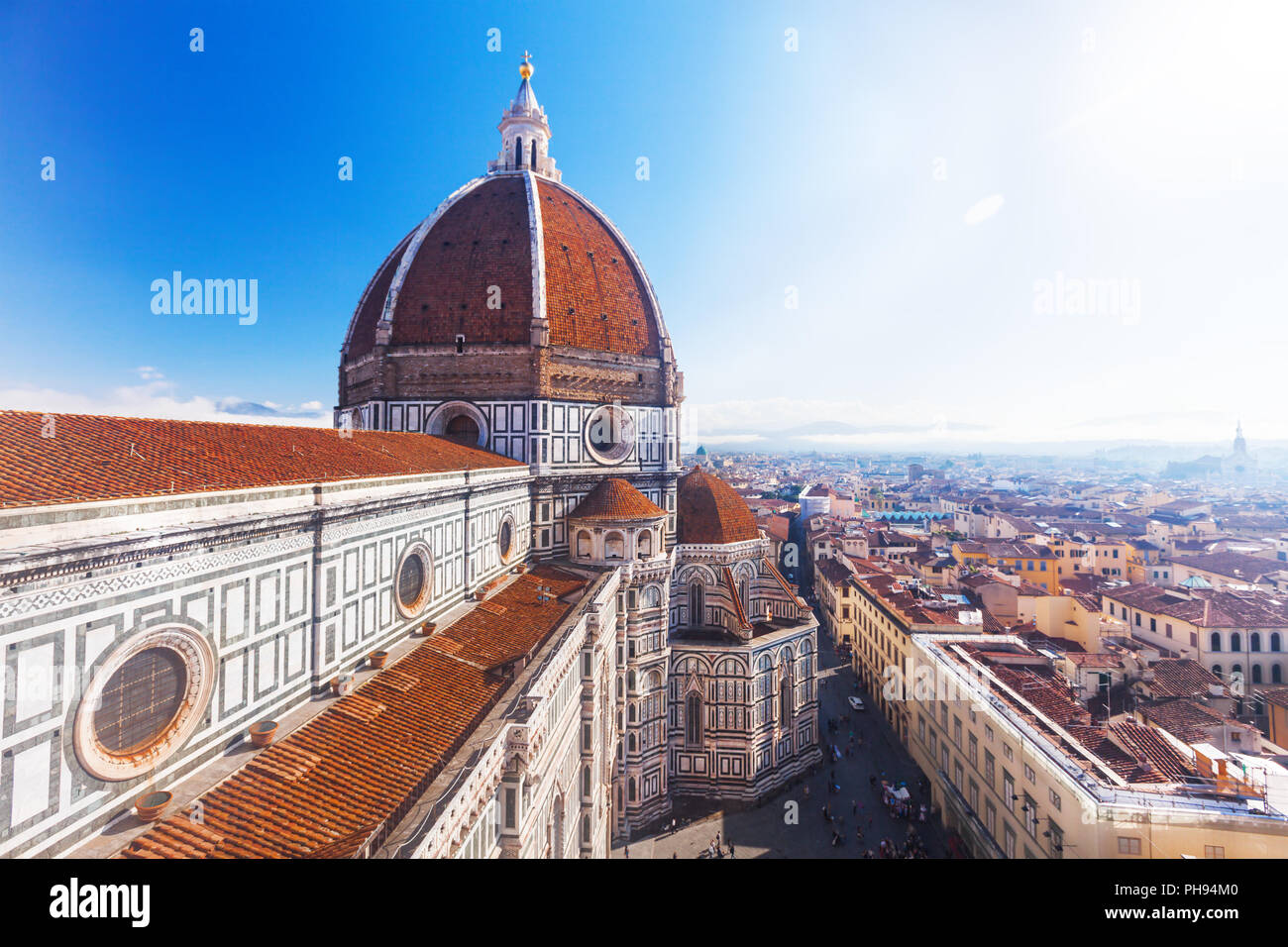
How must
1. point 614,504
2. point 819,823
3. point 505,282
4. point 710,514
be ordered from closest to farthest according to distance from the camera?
point 819,823
point 614,504
point 505,282
point 710,514

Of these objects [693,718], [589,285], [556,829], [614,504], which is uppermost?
[589,285]

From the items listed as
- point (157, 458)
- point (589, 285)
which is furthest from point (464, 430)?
point (157, 458)

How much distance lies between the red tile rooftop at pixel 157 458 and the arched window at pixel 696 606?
13693mm

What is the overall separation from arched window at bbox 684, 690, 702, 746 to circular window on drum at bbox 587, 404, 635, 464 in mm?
9065

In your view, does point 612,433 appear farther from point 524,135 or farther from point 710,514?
point 524,135

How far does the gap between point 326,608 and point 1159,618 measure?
105 feet

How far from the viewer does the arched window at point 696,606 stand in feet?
75.9

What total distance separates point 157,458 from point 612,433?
15.9 meters

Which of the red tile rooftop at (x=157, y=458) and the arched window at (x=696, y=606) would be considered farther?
the arched window at (x=696, y=606)

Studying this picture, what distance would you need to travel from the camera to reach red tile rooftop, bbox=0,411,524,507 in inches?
222

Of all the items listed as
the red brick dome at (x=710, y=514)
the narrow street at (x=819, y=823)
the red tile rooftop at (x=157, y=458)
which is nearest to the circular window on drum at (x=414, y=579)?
the red tile rooftop at (x=157, y=458)

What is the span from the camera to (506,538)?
1717cm

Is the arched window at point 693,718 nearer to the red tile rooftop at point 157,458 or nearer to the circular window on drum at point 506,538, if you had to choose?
the circular window on drum at point 506,538
